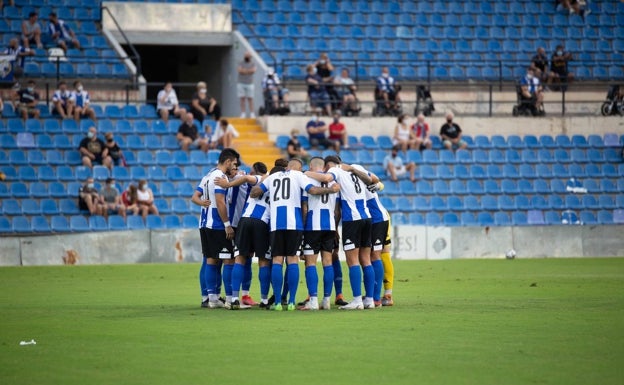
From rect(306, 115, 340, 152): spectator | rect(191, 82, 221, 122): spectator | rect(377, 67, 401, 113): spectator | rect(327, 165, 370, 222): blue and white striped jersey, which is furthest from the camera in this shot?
rect(377, 67, 401, 113): spectator

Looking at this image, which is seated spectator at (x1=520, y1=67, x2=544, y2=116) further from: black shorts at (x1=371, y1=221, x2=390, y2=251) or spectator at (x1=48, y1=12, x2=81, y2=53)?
A: black shorts at (x1=371, y1=221, x2=390, y2=251)

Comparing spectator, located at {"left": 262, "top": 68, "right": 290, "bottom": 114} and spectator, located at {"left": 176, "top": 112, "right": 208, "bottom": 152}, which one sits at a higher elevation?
spectator, located at {"left": 262, "top": 68, "right": 290, "bottom": 114}

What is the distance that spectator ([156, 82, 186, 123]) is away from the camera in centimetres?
3272

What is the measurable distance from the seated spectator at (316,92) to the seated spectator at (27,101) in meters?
8.02

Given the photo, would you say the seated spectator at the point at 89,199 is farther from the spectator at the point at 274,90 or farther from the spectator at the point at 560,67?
the spectator at the point at 560,67

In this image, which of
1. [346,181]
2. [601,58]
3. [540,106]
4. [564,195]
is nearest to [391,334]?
[346,181]

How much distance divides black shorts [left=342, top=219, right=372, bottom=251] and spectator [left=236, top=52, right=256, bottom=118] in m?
18.8

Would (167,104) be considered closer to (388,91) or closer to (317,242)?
(388,91)

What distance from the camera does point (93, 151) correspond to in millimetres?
30641

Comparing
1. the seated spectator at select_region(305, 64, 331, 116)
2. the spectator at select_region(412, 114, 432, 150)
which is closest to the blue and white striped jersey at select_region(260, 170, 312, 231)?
the seated spectator at select_region(305, 64, 331, 116)

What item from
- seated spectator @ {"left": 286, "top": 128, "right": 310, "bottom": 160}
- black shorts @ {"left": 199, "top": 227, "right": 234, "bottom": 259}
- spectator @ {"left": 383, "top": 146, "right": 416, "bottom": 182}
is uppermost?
seated spectator @ {"left": 286, "top": 128, "right": 310, "bottom": 160}

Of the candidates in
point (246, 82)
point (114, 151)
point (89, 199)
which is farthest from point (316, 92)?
point (89, 199)

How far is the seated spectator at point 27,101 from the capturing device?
3139 centimetres

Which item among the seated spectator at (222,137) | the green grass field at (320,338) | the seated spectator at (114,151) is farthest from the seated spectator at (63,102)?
the green grass field at (320,338)
